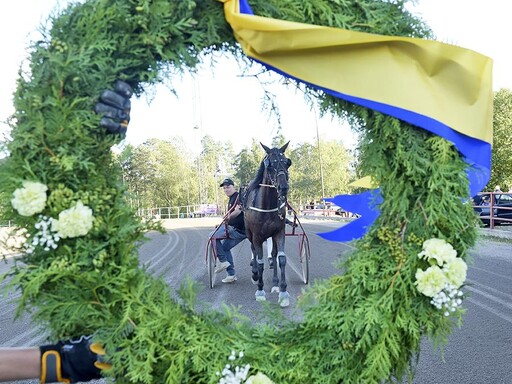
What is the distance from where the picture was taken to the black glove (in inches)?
92.0

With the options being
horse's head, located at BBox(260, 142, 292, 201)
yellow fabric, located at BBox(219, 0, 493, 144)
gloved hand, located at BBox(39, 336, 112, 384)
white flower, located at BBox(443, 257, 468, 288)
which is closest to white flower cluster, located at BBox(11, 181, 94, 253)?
gloved hand, located at BBox(39, 336, 112, 384)

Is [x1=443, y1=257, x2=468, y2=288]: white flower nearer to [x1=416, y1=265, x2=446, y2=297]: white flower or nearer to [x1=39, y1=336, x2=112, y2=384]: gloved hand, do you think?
[x1=416, y1=265, x2=446, y2=297]: white flower

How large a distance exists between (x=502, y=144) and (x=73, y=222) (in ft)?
82.4

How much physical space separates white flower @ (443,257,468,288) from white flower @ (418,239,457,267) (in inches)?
1.0

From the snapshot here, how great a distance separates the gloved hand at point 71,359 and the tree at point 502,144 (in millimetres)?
24088

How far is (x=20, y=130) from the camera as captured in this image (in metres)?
2.27

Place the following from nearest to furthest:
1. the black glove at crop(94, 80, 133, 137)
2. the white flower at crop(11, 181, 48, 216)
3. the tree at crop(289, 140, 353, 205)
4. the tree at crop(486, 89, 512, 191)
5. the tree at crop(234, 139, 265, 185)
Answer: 1. the white flower at crop(11, 181, 48, 216)
2. the black glove at crop(94, 80, 133, 137)
3. the tree at crop(234, 139, 265, 185)
4. the tree at crop(289, 140, 353, 205)
5. the tree at crop(486, 89, 512, 191)

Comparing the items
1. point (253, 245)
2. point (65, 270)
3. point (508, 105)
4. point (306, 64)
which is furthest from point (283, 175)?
point (508, 105)

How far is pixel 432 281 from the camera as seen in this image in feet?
7.41

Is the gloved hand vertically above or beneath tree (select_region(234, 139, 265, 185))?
beneath

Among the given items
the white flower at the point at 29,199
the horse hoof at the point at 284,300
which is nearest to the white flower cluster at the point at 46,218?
the white flower at the point at 29,199

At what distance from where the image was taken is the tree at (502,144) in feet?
77.8

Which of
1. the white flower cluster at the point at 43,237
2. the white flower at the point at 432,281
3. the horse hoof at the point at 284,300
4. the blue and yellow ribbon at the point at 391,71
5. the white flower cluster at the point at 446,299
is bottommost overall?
the horse hoof at the point at 284,300

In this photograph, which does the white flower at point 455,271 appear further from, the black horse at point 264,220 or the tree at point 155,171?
the black horse at point 264,220
